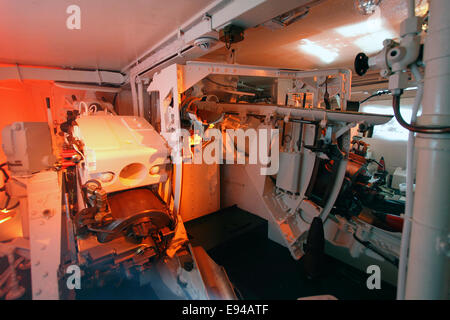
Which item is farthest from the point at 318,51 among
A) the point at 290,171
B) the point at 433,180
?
the point at 433,180

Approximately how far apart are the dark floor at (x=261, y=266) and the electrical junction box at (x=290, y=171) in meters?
1.08

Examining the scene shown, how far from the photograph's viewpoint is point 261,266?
2520mm

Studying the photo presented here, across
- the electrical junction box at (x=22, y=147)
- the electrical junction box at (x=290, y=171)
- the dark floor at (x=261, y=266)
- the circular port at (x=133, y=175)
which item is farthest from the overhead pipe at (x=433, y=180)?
the electrical junction box at (x=22, y=147)

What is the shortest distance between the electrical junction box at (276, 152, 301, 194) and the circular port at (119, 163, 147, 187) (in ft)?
5.02

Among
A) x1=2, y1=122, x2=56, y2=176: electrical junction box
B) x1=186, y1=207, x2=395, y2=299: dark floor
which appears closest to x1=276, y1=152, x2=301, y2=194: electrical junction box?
x1=186, y1=207, x2=395, y2=299: dark floor

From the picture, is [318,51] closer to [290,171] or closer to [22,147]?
[290,171]

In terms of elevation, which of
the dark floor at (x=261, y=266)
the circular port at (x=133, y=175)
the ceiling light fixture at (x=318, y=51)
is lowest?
the dark floor at (x=261, y=266)

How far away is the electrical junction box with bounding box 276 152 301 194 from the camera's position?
212cm

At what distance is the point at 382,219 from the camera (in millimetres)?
2119

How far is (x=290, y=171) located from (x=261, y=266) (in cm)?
134

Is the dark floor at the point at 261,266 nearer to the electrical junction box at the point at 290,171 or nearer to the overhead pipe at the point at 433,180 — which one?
the electrical junction box at the point at 290,171

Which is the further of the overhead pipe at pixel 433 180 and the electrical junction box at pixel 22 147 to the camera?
the electrical junction box at pixel 22 147

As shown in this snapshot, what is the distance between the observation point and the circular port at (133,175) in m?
2.00

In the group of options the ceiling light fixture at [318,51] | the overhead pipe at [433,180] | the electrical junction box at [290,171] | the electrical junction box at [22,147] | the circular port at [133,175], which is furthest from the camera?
the ceiling light fixture at [318,51]
